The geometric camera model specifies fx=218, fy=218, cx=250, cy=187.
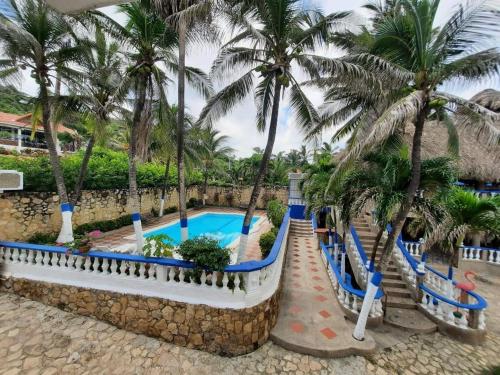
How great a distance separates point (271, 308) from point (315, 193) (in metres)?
4.78

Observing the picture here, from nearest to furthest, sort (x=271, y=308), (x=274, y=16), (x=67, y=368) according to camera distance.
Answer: (x=67, y=368), (x=271, y=308), (x=274, y=16)

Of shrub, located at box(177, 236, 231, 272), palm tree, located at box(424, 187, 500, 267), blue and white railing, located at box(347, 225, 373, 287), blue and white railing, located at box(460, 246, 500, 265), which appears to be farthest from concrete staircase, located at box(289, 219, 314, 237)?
shrub, located at box(177, 236, 231, 272)

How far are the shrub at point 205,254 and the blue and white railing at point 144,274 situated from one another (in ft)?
0.52

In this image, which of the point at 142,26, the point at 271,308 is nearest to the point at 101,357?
the point at 271,308

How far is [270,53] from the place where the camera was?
562 cm

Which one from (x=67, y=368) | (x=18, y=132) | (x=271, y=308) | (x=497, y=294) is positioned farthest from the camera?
(x=18, y=132)

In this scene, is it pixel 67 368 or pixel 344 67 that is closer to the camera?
pixel 67 368

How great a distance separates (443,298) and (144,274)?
7.44m

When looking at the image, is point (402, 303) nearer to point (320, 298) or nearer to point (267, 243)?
point (320, 298)

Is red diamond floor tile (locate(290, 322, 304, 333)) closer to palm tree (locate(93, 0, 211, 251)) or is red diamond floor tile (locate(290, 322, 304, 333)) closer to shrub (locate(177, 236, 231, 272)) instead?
shrub (locate(177, 236, 231, 272))

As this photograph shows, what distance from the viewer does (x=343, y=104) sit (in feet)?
29.6

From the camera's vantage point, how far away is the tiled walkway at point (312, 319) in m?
4.46

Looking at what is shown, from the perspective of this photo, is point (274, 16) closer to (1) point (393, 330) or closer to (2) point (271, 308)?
(2) point (271, 308)

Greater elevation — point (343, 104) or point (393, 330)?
point (343, 104)
